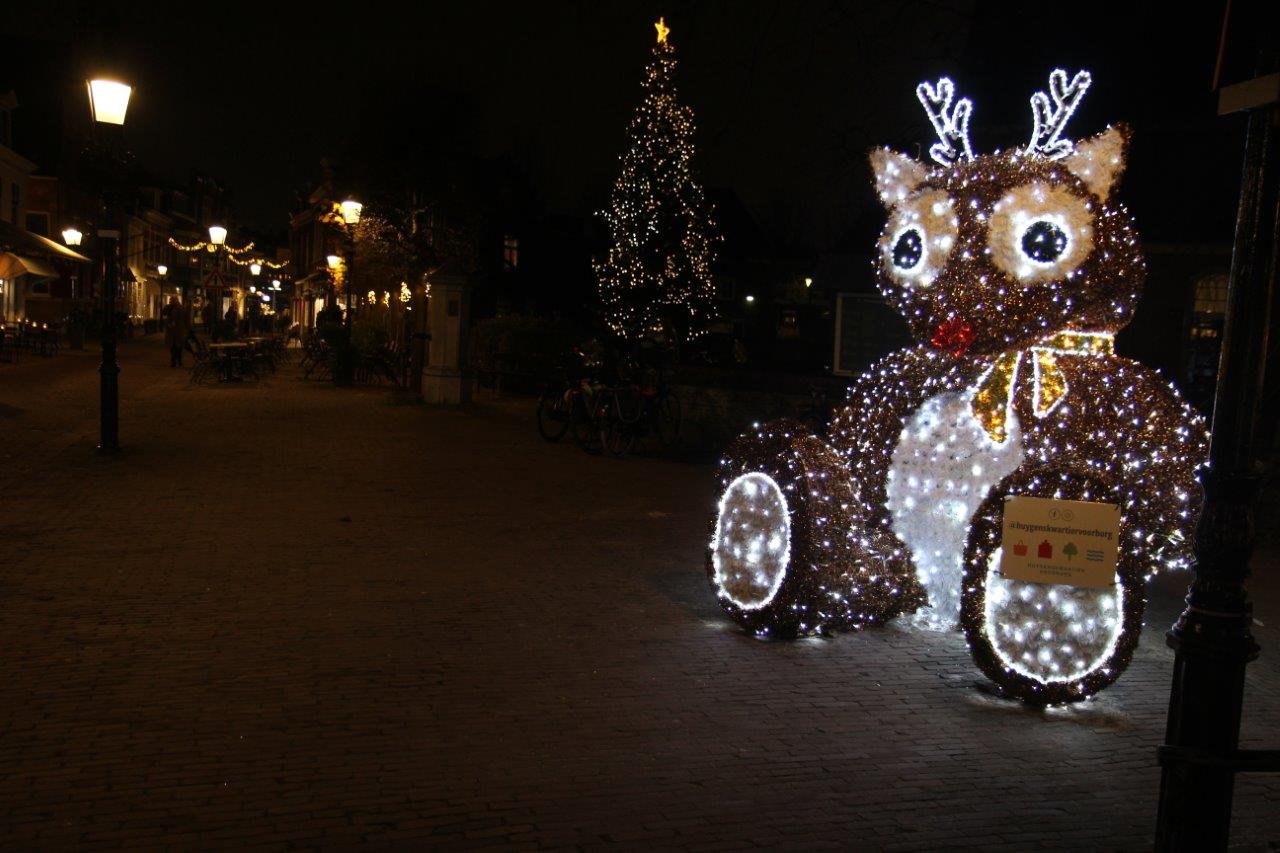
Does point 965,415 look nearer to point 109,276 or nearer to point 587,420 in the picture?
point 587,420

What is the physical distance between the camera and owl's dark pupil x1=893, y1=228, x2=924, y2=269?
21.0ft

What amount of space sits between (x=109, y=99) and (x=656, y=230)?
2268 cm

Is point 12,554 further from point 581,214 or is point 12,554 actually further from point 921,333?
point 581,214

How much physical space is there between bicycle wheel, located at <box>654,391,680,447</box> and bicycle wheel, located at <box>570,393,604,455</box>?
4.14 ft

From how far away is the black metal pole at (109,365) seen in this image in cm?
1255

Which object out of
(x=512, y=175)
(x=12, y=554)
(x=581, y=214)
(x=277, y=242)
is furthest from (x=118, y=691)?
(x=277, y=242)

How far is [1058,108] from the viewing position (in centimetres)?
640

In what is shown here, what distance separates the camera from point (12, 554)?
7867mm

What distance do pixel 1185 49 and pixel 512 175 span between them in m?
27.5

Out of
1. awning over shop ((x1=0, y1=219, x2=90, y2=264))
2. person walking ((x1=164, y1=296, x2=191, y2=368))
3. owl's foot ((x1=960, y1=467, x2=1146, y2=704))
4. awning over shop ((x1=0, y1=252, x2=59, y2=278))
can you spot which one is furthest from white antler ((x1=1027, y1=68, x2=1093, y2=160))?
awning over shop ((x1=0, y1=252, x2=59, y2=278))

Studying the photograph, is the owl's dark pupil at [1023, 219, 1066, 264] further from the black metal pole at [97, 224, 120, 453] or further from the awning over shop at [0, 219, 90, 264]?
the awning over shop at [0, 219, 90, 264]

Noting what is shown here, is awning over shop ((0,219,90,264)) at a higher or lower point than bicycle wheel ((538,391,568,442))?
higher

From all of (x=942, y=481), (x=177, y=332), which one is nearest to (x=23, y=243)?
(x=177, y=332)

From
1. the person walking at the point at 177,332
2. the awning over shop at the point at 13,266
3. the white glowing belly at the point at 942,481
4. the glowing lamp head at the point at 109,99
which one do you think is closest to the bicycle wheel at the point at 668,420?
the glowing lamp head at the point at 109,99
